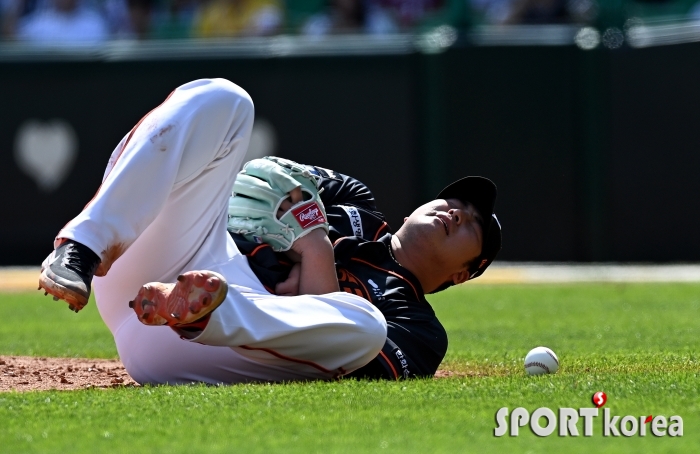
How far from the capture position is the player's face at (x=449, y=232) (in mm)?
4105

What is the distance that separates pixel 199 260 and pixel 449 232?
3.45 feet

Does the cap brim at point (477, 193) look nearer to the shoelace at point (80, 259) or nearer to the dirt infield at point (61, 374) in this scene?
the dirt infield at point (61, 374)

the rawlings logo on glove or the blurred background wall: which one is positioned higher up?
the rawlings logo on glove

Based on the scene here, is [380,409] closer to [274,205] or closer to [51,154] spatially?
[274,205]

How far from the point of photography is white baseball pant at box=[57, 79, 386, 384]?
3.29m

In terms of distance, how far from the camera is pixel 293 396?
10.4ft

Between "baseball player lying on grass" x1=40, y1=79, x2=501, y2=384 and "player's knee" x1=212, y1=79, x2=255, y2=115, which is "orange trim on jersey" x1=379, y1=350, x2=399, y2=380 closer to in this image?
"baseball player lying on grass" x1=40, y1=79, x2=501, y2=384

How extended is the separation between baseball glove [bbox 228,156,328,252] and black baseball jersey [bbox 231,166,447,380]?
0.07 meters

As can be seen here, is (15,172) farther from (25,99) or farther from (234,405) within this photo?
(234,405)

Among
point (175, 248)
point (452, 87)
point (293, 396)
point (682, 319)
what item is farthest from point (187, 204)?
point (452, 87)

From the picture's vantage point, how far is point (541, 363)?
3893 mm

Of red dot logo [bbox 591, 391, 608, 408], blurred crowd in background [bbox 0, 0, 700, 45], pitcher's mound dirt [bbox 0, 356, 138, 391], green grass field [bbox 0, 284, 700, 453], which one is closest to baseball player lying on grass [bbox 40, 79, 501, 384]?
green grass field [bbox 0, 284, 700, 453]

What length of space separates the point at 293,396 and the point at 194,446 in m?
0.66

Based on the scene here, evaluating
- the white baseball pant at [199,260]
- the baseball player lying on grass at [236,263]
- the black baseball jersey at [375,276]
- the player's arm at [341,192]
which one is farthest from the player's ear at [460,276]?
the white baseball pant at [199,260]
